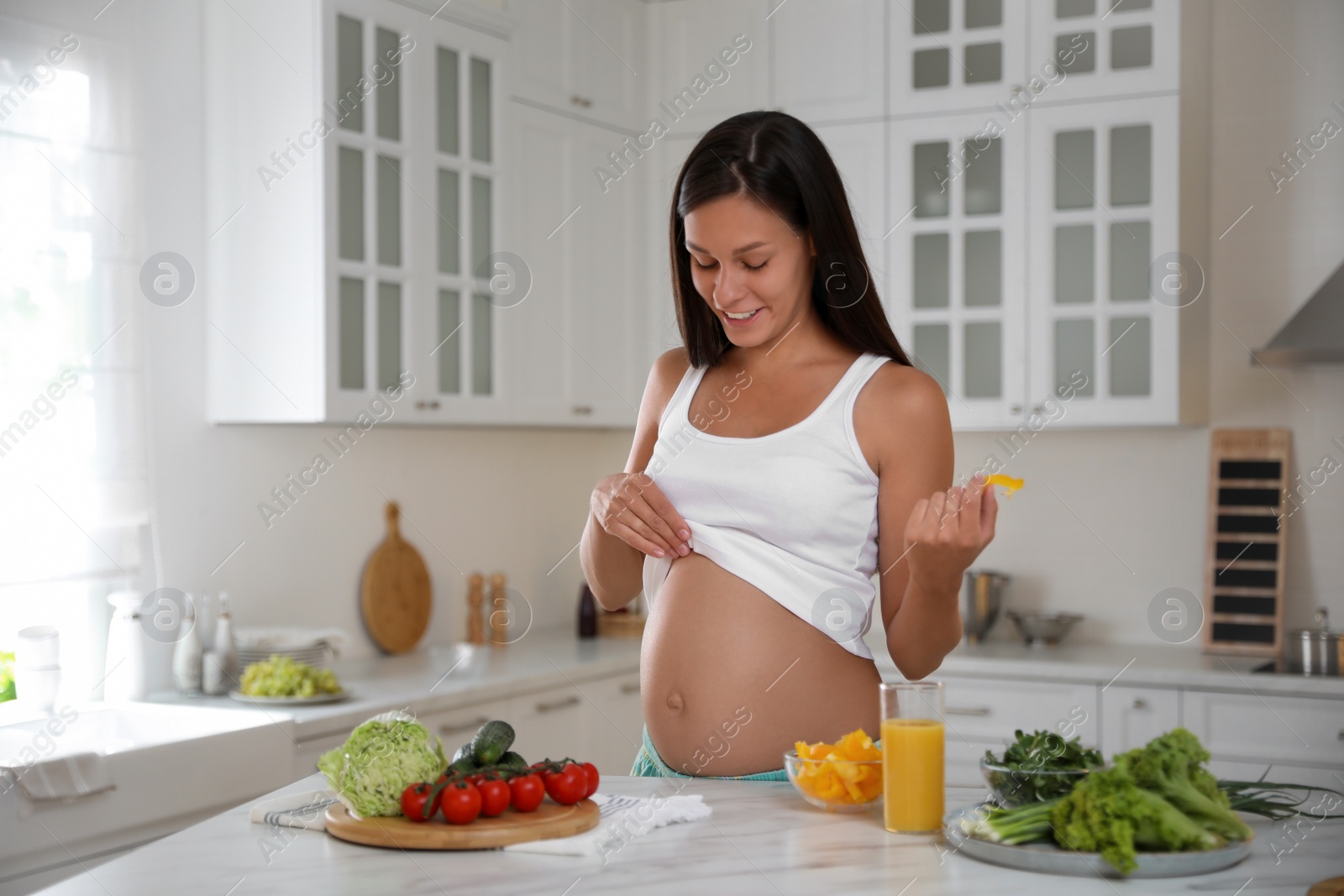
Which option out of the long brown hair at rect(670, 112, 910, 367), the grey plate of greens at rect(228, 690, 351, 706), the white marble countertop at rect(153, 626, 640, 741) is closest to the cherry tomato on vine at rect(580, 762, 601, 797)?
the long brown hair at rect(670, 112, 910, 367)

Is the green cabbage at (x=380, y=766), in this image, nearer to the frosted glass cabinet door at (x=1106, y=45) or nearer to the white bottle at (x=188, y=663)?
the white bottle at (x=188, y=663)

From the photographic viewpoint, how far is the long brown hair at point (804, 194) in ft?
5.01

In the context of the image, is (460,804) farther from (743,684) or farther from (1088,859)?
(1088,859)

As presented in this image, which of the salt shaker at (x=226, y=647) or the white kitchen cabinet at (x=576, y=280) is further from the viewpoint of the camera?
the white kitchen cabinet at (x=576, y=280)

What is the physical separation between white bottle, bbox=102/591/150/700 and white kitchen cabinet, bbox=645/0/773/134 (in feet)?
7.46

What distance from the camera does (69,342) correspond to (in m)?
2.72

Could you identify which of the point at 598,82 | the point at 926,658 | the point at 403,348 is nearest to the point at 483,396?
the point at 403,348

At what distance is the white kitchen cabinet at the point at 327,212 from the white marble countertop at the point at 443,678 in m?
0.65

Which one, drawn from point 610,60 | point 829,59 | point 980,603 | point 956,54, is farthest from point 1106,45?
point 980,603

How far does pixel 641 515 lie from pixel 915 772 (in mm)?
446

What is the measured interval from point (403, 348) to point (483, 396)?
0.36 m

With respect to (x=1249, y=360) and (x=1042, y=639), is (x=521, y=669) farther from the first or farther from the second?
(x=1249, y=360)

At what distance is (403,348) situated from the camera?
318 cm

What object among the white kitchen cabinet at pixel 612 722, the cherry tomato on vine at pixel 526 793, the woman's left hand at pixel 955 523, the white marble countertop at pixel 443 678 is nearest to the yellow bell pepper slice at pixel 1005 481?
the woman's left hand at pixel 955 523
